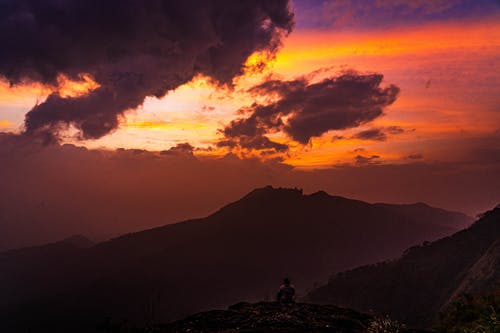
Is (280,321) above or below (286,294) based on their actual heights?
below

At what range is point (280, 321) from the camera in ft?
78.1

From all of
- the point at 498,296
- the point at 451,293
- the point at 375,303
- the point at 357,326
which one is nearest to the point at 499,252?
the point at 451,293

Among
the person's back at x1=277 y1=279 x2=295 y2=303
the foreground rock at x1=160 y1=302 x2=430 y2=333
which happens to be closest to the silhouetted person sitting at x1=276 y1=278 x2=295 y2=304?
the person's back at x1=277 y1=279 x2=295 y2=303

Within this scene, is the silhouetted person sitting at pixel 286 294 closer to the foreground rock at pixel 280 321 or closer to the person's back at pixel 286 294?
the person's back at pixel 286 294

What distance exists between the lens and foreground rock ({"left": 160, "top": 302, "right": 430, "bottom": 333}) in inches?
894

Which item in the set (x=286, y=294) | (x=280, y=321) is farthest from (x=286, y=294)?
(x=280, y=321)

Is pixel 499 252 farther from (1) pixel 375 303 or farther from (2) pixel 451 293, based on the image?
(1) pixel 375 303

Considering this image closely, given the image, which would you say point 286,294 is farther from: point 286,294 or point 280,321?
point 280,321

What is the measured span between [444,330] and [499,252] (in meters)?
154

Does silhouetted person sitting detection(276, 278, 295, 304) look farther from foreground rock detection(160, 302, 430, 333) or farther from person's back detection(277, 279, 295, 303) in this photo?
foreground rock detection(160, 302, 430, 333)

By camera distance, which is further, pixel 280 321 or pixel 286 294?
pixel 286 294

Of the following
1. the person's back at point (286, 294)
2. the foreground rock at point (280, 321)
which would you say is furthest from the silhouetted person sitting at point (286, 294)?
the foreground rock at point (280, 321)

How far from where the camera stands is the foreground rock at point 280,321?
22.7 meters

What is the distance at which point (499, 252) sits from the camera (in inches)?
6304
